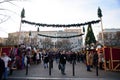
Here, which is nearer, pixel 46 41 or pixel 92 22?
pixel 92 22

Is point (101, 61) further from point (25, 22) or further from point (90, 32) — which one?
point (90, 32)

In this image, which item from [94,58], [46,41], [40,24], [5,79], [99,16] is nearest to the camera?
[5,79]

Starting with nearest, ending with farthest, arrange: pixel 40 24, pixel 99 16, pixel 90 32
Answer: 1. pixel 99 16
2. pixel 40 24
3. pixel 90 32

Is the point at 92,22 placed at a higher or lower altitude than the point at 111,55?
higher

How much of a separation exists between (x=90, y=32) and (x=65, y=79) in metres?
33.4

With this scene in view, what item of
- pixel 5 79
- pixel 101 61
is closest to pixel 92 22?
pixel 101 61

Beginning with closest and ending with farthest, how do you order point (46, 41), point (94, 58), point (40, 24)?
point (94, 58)
point (40, 24)
point (46, 41)

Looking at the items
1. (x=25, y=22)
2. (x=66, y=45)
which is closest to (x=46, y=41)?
(x=66, y=45)

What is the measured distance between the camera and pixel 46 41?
136 metres

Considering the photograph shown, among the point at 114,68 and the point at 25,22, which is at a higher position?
the point at 25,22

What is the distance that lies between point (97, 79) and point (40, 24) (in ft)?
56.6

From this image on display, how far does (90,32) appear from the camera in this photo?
49000 mm

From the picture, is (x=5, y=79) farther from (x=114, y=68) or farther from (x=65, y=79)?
(x=114, y=68)

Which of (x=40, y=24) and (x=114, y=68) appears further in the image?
(x=40, y=24)
